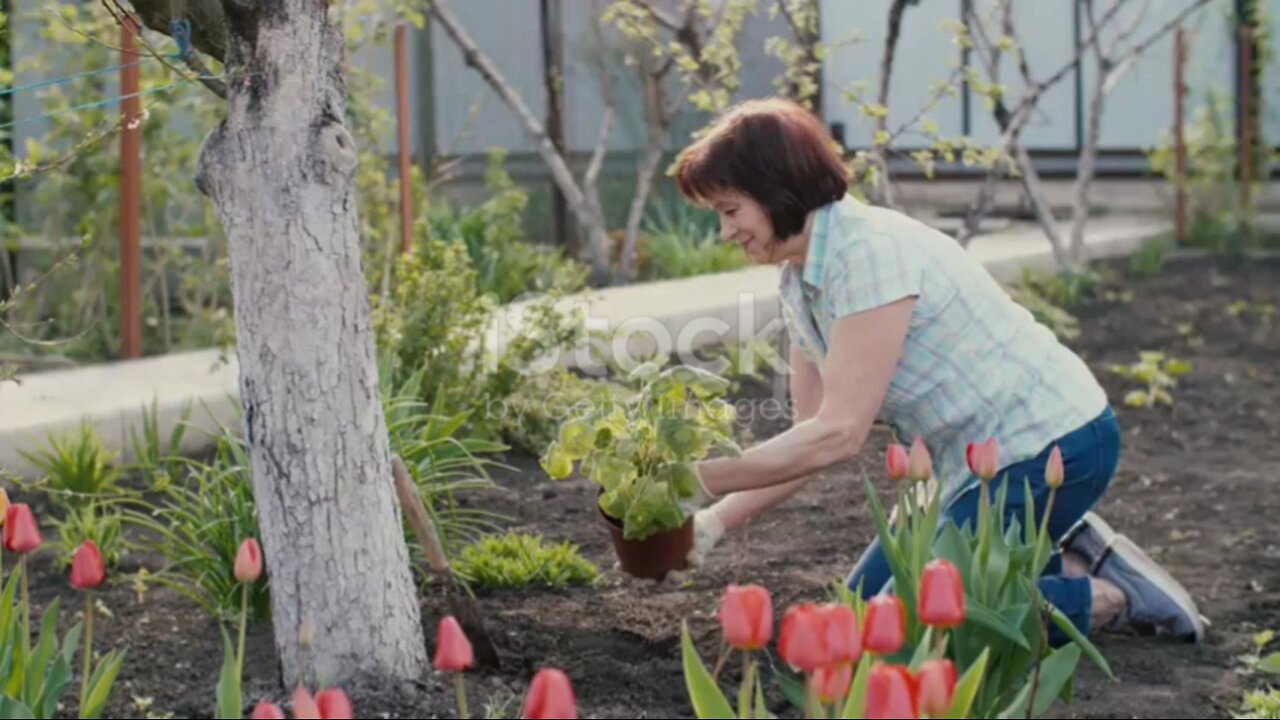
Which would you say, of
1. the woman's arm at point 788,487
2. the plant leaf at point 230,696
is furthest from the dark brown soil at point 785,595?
the plant leaf at point 230,696

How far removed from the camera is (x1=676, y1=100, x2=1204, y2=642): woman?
12.0 feet

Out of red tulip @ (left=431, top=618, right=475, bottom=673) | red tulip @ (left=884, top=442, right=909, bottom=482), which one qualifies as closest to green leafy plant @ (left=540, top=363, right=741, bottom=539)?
red tulip @ (left=884, top=442, right=909, bottom=482)

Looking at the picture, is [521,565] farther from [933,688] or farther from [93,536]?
[933,688]

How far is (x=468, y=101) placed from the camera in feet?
33.7

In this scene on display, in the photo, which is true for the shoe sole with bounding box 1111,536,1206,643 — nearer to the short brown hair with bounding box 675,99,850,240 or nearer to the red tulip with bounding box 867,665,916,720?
the short brown hair with bounding box 675,99,850,240

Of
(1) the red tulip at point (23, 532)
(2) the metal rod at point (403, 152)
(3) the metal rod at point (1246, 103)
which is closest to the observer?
(1) the red tulip at point (23, 532)

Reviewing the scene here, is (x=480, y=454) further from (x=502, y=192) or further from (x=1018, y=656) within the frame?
(x=502, y=192)

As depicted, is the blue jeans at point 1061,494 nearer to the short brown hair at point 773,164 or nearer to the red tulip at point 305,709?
the short brown hair at point 773,164

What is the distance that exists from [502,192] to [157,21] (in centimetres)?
624

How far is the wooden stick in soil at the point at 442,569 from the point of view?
360cm

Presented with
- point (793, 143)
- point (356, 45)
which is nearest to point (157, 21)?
point (793, 143)

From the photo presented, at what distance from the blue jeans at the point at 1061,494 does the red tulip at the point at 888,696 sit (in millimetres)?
1866

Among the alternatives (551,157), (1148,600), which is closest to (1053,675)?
(1148,600)

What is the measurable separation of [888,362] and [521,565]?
123cm
